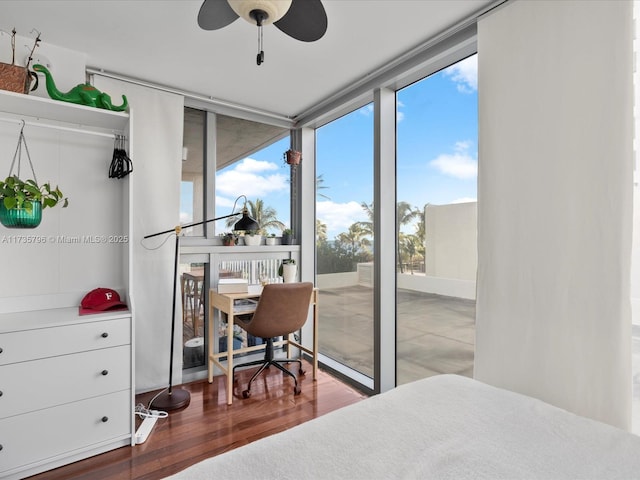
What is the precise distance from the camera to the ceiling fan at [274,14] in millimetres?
1427

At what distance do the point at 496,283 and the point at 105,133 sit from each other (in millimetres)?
2751

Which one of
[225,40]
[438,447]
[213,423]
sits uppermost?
[225,40]

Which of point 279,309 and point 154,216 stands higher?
point 154,216

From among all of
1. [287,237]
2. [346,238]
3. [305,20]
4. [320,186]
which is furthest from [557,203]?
[287,237]

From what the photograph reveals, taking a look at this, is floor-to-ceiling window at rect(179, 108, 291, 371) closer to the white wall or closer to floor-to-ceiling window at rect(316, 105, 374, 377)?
floor-to-ceiling window at rect(316, 105, 374, 377)

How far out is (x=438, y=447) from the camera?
3.38ft

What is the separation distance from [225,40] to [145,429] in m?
2.61

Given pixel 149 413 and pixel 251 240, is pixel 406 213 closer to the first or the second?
pixel 251 240

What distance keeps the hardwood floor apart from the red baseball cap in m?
0.86

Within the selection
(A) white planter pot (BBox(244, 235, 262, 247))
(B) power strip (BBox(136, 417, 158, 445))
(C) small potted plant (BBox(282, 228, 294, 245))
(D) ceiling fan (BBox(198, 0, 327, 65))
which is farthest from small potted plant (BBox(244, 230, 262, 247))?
(D) ceiling fan (BBox(198, 0, 327, 65))

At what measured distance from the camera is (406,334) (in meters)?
2.82

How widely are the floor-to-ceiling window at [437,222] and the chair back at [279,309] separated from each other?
80 cm

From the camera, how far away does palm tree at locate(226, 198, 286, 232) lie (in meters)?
3.68

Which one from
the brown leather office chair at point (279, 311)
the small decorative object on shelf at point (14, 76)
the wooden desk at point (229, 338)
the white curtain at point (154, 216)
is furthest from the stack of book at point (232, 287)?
the small decorative object on shelf at point (14, 76)
